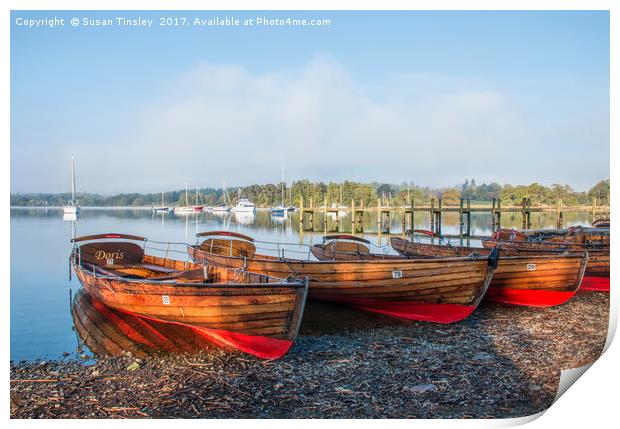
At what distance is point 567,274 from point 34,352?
8761 mm

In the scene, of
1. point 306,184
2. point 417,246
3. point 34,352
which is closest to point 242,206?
point 306,184

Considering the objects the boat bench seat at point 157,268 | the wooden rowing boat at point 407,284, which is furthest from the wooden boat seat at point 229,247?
the wooden rowing boat at point 407,284

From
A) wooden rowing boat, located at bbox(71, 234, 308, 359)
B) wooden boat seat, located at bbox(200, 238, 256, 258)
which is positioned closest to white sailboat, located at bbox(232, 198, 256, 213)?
wooden boat seat, located at bbox(200, 238, 256, 258)

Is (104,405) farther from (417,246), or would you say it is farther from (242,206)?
(242,206)

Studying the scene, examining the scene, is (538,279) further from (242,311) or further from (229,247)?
(229,247)

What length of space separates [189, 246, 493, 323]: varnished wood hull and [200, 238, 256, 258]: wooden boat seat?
95.4 inches

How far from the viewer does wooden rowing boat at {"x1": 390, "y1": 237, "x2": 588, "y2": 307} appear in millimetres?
9047

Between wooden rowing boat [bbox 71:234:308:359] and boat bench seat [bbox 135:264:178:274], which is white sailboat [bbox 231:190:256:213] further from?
wooden rowing boat [bbox 71:234:308:359]

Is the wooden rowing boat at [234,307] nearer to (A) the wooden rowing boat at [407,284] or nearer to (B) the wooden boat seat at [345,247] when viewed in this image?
(A) the wooden rowing boat at [407,284]

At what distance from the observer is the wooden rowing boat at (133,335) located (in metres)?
7.04

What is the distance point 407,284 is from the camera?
8.27m

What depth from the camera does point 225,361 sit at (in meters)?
6.14

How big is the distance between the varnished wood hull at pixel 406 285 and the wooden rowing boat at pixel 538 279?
4.24 feet

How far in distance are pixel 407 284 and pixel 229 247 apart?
4824 mm
